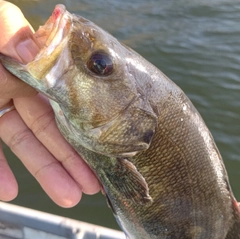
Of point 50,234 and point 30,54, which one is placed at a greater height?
point 30,54

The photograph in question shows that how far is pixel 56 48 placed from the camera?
2047mm

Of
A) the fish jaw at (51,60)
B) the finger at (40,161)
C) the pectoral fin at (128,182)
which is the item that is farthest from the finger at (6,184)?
the fish jaw at (51,60)

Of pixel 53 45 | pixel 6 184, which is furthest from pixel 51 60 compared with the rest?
pixel 6 184

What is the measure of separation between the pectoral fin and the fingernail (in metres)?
0.73

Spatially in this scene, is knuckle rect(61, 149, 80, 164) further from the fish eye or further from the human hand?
the fish eye

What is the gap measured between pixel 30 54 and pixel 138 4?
789 centimetres

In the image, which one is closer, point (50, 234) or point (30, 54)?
point (30, 54)

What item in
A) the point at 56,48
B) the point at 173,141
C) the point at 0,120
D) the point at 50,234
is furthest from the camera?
the point at 50,234

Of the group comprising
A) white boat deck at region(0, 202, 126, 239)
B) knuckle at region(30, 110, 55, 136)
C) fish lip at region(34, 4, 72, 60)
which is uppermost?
fish lip at region(34, 4, 72, 60)

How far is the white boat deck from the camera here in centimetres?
330

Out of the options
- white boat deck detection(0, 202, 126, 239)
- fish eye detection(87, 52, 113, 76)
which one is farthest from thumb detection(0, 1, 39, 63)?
white boat deck detection(0, 202, 126, 239)

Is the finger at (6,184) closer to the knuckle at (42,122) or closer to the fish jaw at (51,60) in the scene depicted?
the knuckle at (42,122)

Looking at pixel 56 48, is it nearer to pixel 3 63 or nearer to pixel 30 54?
pixel 30 54

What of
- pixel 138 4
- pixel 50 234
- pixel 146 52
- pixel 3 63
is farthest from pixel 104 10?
pixel 3 63
